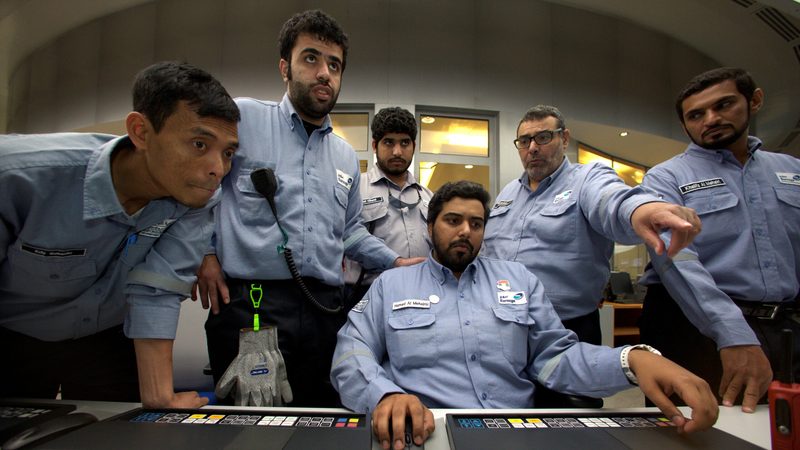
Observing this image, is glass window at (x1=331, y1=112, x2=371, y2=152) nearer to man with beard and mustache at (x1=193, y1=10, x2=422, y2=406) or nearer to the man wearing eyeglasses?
the man wearing eyeglasses

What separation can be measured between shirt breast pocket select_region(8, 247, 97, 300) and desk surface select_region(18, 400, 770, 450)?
310mm

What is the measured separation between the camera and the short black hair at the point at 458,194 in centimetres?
163

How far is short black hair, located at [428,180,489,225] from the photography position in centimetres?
163

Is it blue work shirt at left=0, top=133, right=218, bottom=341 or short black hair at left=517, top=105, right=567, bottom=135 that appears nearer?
blue work shirt at left=0, top=133, right=218, bottom=341

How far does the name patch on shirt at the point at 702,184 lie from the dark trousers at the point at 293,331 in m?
1.50

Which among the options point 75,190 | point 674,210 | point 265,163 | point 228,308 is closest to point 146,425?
point 228,308

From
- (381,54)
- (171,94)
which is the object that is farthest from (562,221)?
(381,54)

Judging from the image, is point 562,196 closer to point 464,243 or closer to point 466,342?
point 464,243

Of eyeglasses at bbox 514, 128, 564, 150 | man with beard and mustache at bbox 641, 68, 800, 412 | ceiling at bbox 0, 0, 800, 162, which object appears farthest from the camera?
ceiling at bbox 0, 0, 800, 162

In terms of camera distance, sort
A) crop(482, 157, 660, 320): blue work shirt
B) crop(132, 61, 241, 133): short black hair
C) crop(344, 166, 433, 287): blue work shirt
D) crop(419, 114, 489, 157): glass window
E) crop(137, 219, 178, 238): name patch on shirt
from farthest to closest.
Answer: crop(419, 114, 489, 157): glass window, crop(344, 166, 433, 287): blue work shirt, crop(482, 157, 660, 320): blue work shirt, crop(137, 219, 178, 238): name patch on shirt, crop(132, 61, 241, 133): short black hair

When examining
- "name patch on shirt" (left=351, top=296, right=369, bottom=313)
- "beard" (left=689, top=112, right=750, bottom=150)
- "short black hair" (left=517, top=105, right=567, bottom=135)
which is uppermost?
"short black hair" (left=517, top=105, right=567, bottom=135)

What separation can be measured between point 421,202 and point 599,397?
4.42ft

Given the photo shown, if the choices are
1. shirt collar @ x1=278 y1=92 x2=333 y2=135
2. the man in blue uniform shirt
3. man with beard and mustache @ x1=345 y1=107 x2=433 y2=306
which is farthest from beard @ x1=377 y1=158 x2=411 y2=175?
the man in blue uniform shirt

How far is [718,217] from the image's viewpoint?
57.6 inches
